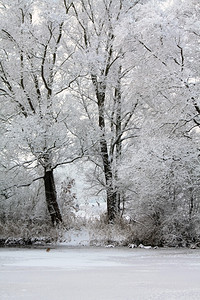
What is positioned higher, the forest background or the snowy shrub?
the forest background

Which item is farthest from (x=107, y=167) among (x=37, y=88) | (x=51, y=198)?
(x=37, y=88)

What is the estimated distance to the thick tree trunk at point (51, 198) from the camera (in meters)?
16.6

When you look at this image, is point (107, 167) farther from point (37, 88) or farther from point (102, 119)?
point (37, 88)

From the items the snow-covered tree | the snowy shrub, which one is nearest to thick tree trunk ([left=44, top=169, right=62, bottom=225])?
the snow-covered tree

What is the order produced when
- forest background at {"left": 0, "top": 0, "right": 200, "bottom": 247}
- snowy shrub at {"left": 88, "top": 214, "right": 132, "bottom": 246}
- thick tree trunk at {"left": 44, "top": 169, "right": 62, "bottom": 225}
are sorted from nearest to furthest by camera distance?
forest background at {"left": 0, "top": 0, "right": 200, "bottom": 247} < snowy shrub at {"left": 88, "top": 214, "right": 132, "bottom": 246} < thick tree trunk at {"left": 44, "top": 169, "right": 62, "bottom": 225}

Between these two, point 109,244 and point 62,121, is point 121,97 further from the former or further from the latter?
point 109,244

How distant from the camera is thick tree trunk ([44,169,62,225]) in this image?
16.6m

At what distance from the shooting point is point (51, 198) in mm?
16828

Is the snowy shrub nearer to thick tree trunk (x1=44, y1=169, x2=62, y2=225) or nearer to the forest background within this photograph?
the forest background

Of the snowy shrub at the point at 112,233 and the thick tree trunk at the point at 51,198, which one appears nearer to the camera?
the snowy shrub at the point at 112,233

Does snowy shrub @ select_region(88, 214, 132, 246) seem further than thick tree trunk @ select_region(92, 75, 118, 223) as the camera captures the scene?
No

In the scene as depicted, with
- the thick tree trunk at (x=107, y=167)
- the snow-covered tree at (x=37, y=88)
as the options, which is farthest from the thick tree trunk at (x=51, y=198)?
the thick tree trunk at (x=107, y=167)

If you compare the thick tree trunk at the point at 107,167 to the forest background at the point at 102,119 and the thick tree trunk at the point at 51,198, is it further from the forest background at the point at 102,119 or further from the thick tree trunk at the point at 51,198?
the thick tree trunk at the point at 51,198

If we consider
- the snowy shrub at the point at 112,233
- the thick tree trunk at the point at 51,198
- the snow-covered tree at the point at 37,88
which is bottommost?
the snowy shrub at the point at 112,233
